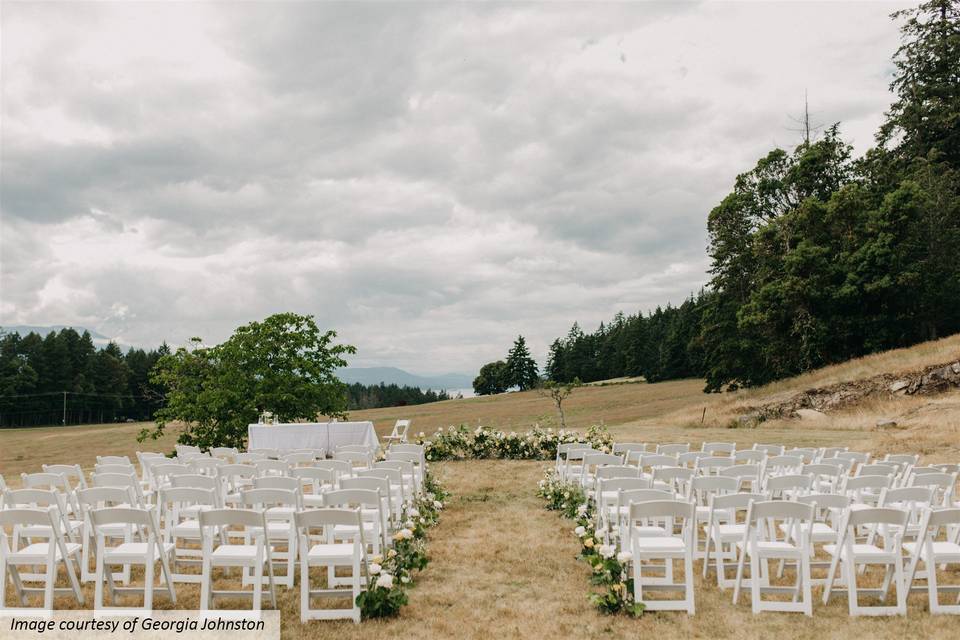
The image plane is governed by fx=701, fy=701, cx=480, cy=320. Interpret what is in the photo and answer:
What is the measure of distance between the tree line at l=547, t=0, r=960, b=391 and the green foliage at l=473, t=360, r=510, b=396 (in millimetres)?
65296

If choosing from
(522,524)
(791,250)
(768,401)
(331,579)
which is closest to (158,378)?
(522,524)

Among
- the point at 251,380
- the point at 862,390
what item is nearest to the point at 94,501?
the point at 251,380

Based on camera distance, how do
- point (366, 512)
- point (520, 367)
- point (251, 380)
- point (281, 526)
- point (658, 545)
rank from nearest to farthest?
point (658, 545) < point (281, 526) < point (366, 512) < point (251, 380) < point (520, 367)

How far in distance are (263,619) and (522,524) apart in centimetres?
478

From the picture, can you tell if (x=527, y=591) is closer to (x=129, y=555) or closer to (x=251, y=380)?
(x=129, y=555)

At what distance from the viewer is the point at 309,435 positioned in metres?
18.9

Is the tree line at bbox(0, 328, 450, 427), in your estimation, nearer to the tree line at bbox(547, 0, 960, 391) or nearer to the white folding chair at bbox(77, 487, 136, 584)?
the tree line at bbox(547, 0, 960, 391)

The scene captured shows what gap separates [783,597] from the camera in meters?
6.52

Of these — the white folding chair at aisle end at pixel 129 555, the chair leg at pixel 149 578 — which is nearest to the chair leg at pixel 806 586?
the white folding chair at aisle end at pixel 129 555

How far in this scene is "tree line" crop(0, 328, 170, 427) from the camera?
74.4 meters

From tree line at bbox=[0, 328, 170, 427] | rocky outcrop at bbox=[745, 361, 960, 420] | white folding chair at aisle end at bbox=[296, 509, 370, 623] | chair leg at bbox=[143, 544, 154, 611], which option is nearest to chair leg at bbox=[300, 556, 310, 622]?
white folding chair at aisle end at bbox=[296, 509, 370, 623]

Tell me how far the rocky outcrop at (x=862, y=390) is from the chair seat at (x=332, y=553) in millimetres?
25997

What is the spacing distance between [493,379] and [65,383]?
194ft

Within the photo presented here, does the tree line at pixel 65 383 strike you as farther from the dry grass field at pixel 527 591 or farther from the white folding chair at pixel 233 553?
the white folding chair at pixel 233 553
